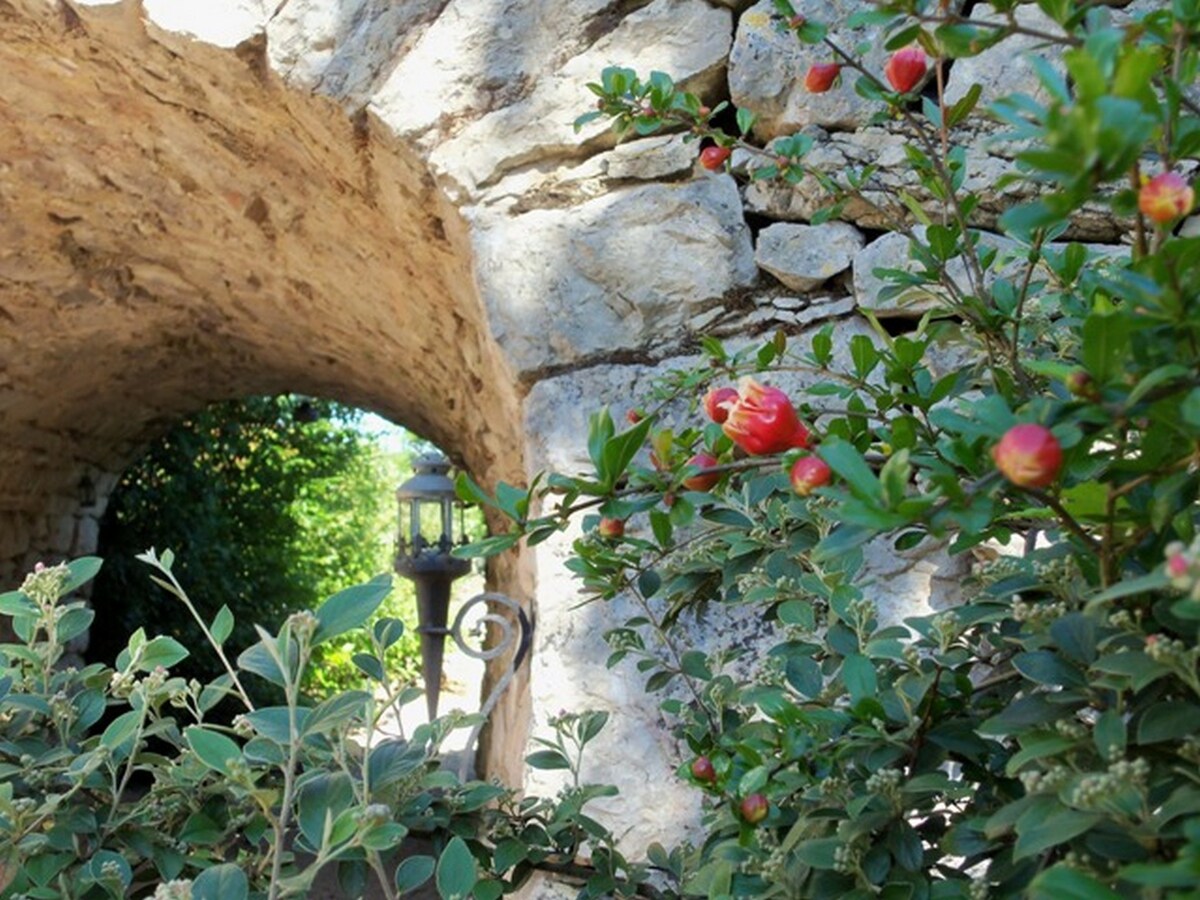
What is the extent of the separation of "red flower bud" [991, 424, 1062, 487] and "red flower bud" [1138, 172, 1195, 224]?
0.35ft

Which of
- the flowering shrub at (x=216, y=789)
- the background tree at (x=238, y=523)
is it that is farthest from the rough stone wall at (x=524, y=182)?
the background tree at (x=238, y=523)

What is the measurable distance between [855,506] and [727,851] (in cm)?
37

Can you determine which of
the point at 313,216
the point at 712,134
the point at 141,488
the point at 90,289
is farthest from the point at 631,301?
the point at 141,488

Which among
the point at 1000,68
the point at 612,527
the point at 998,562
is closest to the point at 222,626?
the point at 612,527

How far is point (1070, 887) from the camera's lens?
1.54ft

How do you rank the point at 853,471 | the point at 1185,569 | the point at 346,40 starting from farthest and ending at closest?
the point at 346,40
the point at 853,471
the point at 1185,569

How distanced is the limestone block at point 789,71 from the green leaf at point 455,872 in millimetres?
1017

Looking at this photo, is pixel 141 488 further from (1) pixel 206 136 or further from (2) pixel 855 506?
(2) pixel 855 506

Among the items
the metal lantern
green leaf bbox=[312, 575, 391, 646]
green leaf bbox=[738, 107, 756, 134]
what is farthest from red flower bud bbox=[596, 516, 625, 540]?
the metal lantern

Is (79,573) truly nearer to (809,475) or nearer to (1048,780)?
(809,475)

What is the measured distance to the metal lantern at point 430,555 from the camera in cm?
305

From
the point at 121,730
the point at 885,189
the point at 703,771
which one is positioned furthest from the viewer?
the point at 885,189

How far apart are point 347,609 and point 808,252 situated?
0.90 m

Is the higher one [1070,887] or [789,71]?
[789,71]
